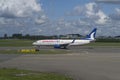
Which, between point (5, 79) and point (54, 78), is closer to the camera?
point (5, 79)

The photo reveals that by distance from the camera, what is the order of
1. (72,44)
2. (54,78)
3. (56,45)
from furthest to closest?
1. (72,44)
2. (56,45)
3. (54,78)

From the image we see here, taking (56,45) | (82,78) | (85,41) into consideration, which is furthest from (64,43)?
(82,78)

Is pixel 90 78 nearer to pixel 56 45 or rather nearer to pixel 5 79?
pixel 5 79

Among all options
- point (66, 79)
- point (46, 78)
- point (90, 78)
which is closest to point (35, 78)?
point (46, 78)

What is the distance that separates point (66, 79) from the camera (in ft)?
70.3

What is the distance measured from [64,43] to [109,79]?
7297cm

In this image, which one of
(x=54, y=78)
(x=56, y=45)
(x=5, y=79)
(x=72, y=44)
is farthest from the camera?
(x=72, y=44)

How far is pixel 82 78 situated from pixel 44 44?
72968 millimetres

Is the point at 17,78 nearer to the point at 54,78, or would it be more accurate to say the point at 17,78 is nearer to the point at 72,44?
the point at 54,78

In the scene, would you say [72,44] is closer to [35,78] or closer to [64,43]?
[64,43]

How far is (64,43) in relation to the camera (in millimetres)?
94750

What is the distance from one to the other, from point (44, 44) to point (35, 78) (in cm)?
7366

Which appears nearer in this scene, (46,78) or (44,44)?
(46,78)

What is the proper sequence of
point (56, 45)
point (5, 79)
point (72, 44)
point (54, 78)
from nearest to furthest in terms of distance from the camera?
point (5, 79)
point (54, 78)
point (56, 45)
point (72, 44)
